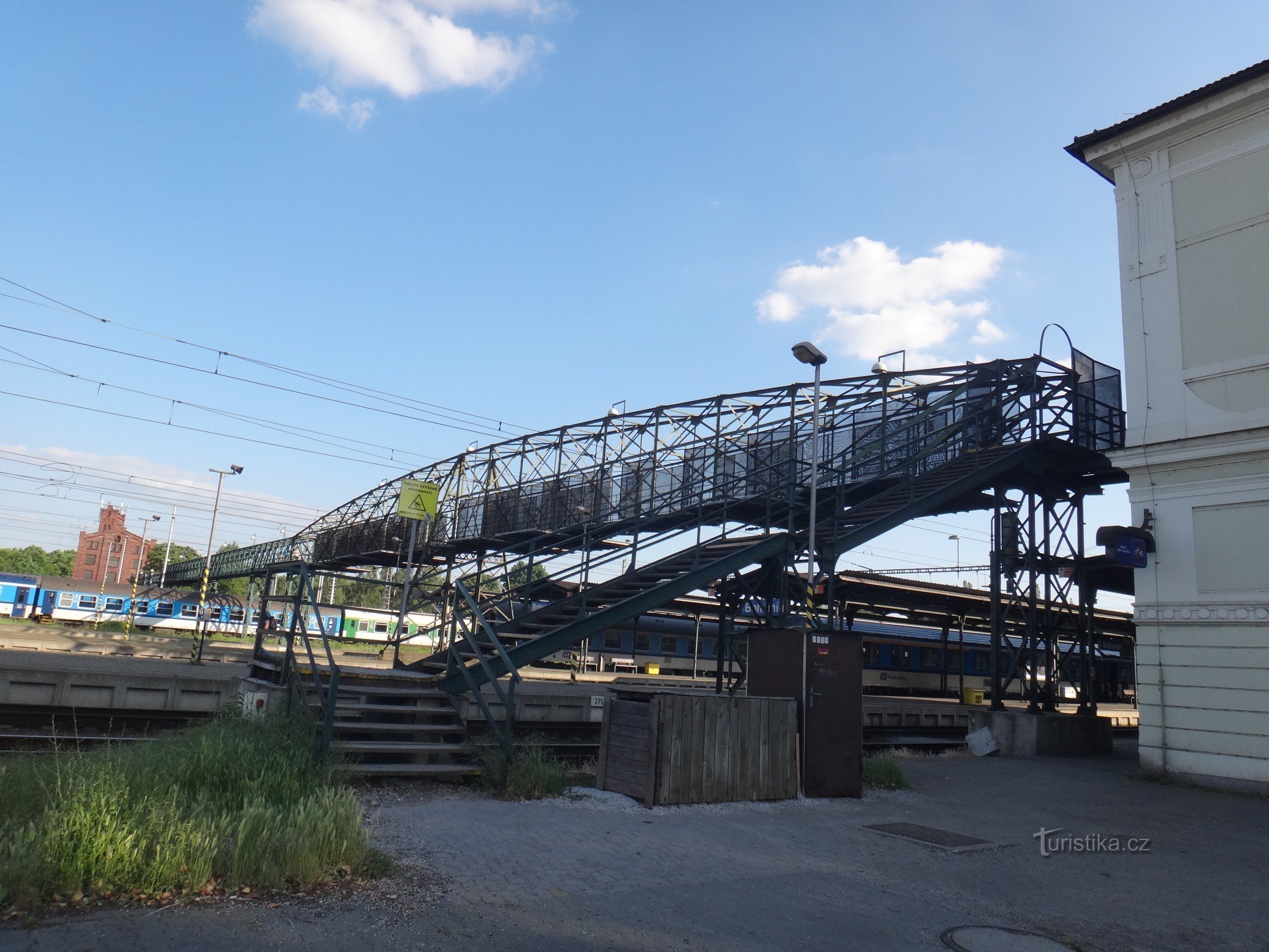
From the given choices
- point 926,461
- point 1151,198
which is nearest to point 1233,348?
point 1151,198

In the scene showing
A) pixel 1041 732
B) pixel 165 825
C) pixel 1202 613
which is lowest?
pixel 165 825

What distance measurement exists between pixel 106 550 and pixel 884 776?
477 ft

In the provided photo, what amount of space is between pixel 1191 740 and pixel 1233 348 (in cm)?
649

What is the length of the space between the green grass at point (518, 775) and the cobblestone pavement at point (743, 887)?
0.26 metres

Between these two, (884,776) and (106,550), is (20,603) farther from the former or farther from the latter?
(106,550)

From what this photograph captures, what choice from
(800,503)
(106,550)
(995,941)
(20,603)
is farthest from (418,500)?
(106,550)

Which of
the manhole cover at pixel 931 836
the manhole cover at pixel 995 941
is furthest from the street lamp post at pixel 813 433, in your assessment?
the manhole cover at pixel 995 941

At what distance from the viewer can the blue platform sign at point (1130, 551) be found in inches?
574

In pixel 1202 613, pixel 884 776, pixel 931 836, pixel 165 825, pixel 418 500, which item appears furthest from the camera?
pixel 418 500

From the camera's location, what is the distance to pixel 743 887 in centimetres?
680

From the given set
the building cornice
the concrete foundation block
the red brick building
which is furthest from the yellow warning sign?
the red brick building

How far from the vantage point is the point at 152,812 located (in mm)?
5883

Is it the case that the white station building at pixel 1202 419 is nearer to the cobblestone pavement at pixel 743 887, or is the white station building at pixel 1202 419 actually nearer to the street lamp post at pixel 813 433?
the cobblestone pavement at pixel 743 887

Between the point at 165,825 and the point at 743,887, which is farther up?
the point at 165,825
